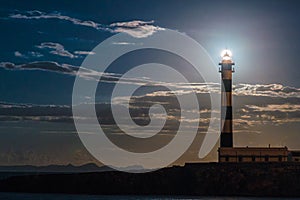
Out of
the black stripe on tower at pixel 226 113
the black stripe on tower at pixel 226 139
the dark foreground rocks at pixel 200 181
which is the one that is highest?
the black stripe on tower at pixel 226 113

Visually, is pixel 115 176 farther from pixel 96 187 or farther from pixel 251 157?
pixel 251 157

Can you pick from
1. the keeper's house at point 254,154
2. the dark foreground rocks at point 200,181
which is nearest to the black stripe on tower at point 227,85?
the keeper's house at point 254,154

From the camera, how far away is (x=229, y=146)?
95875 mm

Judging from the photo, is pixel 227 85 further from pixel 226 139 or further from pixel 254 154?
pixel 254 154

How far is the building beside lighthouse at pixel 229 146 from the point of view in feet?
312

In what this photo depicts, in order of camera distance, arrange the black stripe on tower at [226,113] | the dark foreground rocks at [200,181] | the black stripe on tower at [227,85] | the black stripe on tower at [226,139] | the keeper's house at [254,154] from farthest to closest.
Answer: the keeper's house at [254,154] → the black stripe on tower at [227,85] → the black stripe on tower at [226,139] → the black stripe on tower at [226,113] → the dark foreground rocks at [200,181]

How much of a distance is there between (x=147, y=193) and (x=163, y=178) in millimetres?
3559

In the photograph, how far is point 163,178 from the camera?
103m

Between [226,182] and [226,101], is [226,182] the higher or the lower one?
the lower one

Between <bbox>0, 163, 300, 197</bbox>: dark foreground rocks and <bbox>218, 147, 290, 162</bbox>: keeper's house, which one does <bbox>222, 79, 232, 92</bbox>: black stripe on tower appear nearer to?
<bbox>218, 147, 290, 162</bbox>: keeper's house

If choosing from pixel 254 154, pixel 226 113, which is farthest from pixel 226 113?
pixel 254 154

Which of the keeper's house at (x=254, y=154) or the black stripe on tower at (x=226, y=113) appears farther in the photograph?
the keeper's house at (x=254, y=154)

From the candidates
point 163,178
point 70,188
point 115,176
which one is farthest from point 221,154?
point 70,188

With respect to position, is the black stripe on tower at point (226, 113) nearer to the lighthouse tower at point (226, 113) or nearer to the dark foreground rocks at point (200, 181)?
the lighthouse tower at point (226, 113)
